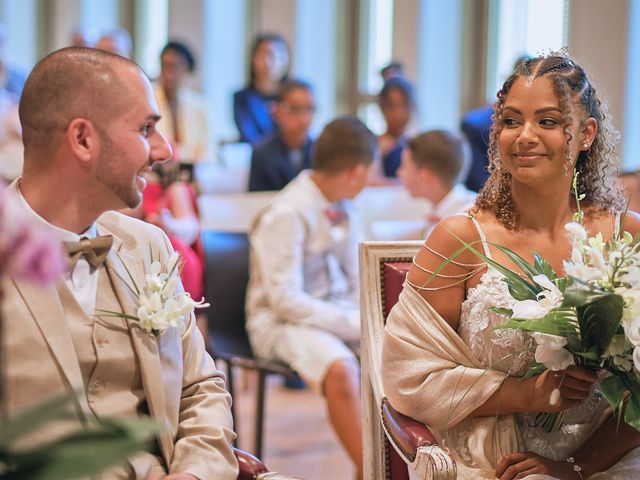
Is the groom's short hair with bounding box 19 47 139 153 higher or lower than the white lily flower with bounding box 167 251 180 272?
higher

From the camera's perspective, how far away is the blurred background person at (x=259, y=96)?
24.3ft

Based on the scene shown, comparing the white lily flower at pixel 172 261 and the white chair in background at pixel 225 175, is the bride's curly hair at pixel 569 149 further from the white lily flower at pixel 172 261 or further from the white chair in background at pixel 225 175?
the white chair in background at pixel 225 175

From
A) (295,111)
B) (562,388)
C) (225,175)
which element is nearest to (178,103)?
(225,175)

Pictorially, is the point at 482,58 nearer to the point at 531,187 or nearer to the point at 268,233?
the point at 268,233

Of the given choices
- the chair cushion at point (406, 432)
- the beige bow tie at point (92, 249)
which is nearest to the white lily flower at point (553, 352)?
the chair cushion at point (406, 432)

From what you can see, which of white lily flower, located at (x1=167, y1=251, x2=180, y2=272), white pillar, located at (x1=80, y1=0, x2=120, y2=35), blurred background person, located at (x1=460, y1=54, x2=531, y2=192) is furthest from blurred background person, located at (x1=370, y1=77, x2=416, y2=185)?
white pillar, located at (x1=80, y1=0, x2=120, y2=35)

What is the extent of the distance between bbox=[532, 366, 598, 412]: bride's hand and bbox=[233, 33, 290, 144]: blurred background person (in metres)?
5.32

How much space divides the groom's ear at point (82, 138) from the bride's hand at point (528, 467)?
1110 millimetres

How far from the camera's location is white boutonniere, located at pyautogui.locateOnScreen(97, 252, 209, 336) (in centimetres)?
209

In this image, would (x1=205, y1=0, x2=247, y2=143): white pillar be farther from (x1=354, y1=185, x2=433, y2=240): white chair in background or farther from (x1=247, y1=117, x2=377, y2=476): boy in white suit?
(x1=247, y1=117, x2=377, y2=476): boy in white suit

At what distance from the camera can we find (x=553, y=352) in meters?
2.11

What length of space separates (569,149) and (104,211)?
3.54 feet

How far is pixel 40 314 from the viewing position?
6.41 ft

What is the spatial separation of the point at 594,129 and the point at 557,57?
199 mm
